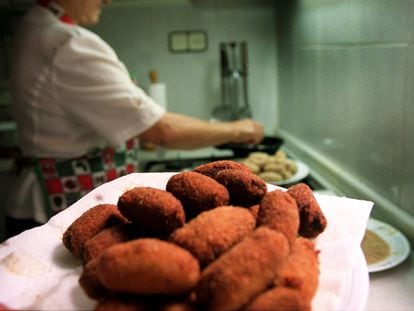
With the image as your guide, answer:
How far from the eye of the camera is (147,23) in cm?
176

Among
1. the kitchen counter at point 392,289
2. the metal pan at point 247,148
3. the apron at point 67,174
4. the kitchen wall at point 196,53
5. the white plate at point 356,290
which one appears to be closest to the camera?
the white plate at point 356,290

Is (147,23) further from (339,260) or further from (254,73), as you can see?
(339,260)

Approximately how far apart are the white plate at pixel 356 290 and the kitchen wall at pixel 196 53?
55.3 inches

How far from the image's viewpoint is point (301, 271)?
1.23 ft

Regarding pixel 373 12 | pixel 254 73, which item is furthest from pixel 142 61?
pixel 373 12

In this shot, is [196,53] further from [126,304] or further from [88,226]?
[126,304]

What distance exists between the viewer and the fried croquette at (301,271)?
0.36m

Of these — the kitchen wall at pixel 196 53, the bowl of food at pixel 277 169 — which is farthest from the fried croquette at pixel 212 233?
the kitchen wall at pixel 196 53

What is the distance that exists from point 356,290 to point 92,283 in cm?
26

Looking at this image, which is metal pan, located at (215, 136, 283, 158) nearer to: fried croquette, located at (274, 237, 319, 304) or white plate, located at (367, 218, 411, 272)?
white plate, located at (367, 218, 411, 272)

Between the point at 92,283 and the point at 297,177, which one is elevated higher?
the point at 92,283

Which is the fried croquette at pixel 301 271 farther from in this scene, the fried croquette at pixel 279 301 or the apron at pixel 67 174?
the apron at pixel 67 174

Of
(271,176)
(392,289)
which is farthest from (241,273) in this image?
(271,176)

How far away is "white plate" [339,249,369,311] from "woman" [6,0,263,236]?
0.76m
